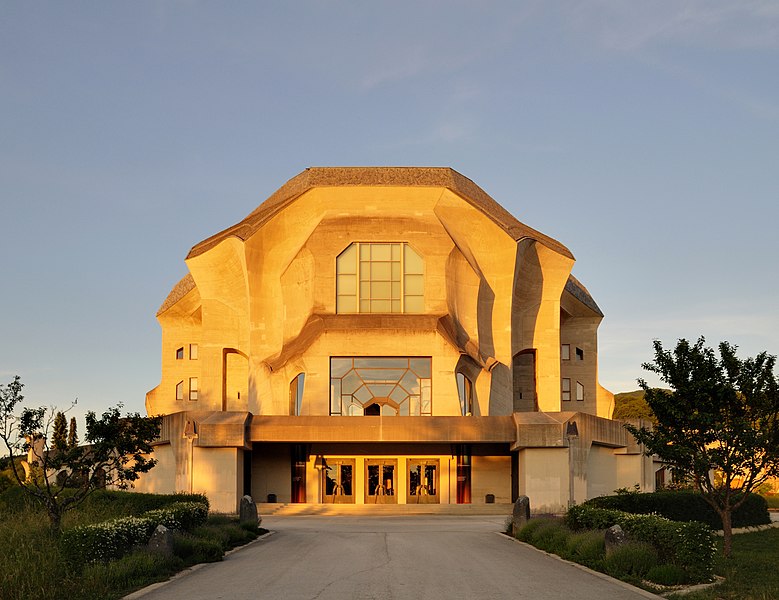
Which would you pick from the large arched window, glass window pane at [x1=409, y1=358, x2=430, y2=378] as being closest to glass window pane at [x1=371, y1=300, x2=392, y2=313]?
the large arched window

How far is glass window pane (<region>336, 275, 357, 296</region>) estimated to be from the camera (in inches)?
2073

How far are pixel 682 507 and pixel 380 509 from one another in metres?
A: 18.9

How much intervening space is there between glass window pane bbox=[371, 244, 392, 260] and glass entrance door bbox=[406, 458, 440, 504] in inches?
434

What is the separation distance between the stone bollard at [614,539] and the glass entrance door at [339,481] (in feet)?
111

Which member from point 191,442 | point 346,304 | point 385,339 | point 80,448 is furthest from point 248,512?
point 346,304

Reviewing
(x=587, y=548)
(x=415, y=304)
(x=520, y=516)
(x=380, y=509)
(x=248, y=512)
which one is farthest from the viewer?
(x=415, y=304)

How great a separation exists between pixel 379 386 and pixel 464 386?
468cm

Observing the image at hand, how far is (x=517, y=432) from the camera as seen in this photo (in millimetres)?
45719

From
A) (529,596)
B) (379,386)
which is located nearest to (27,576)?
(529,596)

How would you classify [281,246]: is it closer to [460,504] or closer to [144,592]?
[460,504]

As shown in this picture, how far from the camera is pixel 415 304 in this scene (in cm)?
5262

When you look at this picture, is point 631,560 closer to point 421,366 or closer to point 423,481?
point 421,366

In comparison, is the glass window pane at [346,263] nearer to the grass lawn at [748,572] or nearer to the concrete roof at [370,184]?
the concrete roof at [370,184]

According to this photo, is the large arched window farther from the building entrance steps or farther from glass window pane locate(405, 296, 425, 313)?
the building entrance steps
